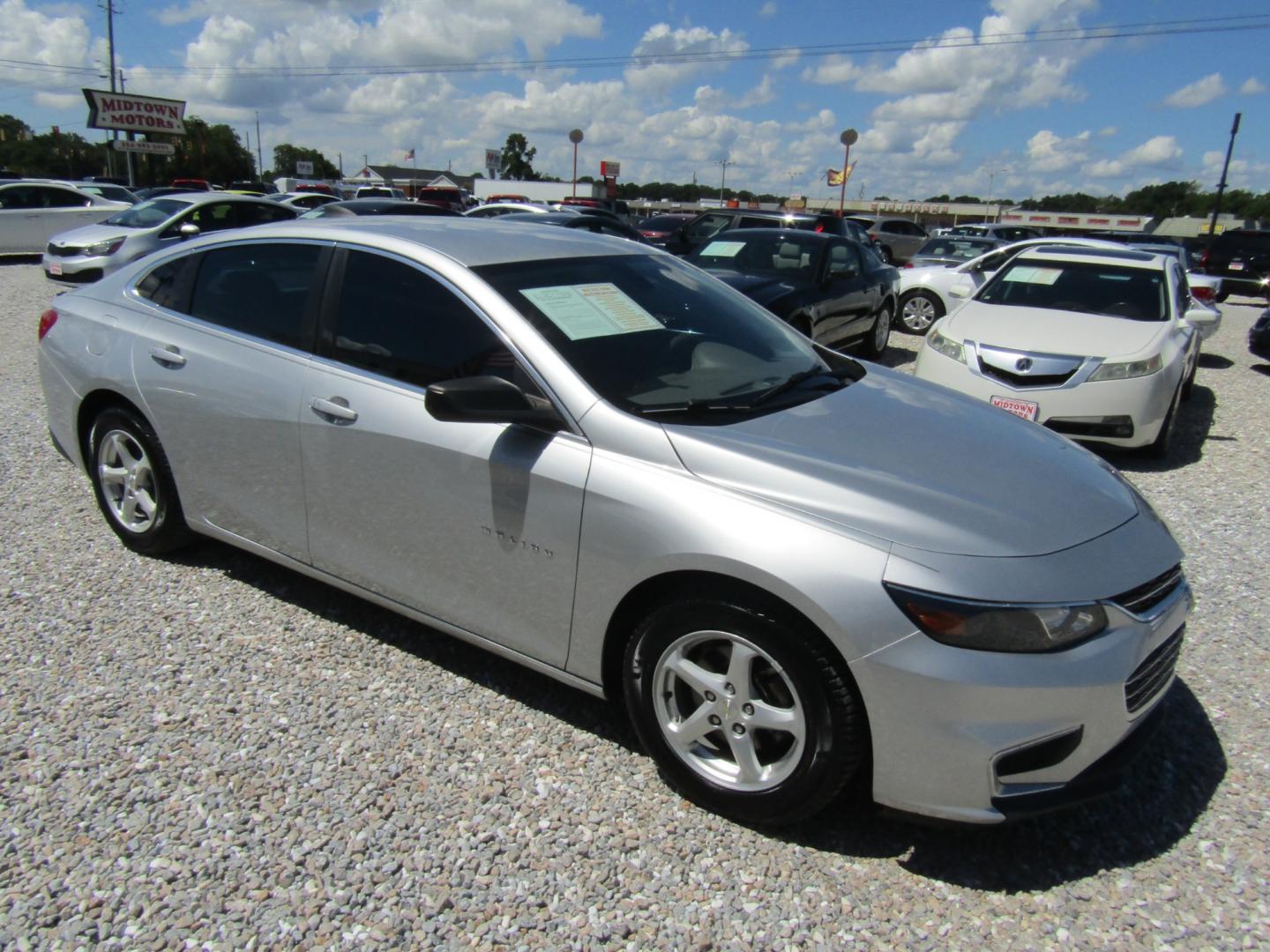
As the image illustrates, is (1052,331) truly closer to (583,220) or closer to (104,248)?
(583,220)

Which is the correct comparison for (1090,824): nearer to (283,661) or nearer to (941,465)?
(941,465)

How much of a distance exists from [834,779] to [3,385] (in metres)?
7.70

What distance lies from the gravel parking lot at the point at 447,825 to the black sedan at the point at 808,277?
4.70m

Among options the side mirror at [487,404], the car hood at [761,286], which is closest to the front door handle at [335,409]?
the side mirror at [487,404]

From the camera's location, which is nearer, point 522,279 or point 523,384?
point 523,384

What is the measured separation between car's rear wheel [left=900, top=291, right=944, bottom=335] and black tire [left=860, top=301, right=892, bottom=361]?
204 centimetres

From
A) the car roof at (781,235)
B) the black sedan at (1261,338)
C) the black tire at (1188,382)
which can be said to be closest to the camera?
the black tire at (1188,382)

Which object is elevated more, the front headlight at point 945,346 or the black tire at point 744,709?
the front headlight at point 945,346

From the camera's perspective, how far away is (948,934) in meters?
2.21

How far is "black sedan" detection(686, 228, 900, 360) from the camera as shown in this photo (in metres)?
7.79

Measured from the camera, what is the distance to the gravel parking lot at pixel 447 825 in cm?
220

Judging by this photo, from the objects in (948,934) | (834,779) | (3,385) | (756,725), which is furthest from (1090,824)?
(3,385)

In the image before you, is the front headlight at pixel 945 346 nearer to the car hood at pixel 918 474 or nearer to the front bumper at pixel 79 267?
the car hood at pixel 918 474

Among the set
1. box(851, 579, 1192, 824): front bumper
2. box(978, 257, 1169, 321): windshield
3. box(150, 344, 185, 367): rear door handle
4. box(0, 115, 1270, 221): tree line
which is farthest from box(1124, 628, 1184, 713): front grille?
box(0, 115, 1270, 221): tree line
